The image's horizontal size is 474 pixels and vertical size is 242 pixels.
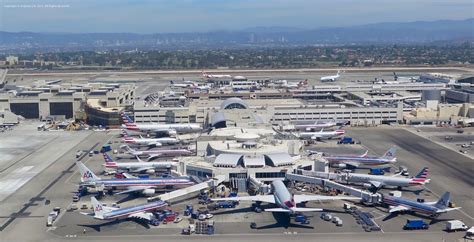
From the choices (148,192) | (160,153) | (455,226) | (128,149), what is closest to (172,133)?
(128,149)

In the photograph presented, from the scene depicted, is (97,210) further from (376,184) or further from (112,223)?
(376,184)

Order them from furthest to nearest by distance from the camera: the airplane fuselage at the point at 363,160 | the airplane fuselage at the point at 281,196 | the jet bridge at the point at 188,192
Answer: the airplane fuselage at the point at 363,160
the jet bridge at the point at 188,192
the airplane fuselage at the point at 281,196

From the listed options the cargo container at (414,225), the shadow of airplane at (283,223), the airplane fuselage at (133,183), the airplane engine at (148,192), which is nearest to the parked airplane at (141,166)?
the airplane fuselage at (133,183)

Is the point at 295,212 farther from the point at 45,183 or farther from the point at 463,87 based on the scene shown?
the point at 463,87

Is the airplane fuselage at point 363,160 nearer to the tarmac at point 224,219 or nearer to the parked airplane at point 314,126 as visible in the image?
the tarmac at point 224,219

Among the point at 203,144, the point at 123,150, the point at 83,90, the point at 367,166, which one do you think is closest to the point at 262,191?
the point at 203,144

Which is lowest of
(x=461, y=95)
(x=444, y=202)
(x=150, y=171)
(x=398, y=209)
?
(x=150, y=171)
